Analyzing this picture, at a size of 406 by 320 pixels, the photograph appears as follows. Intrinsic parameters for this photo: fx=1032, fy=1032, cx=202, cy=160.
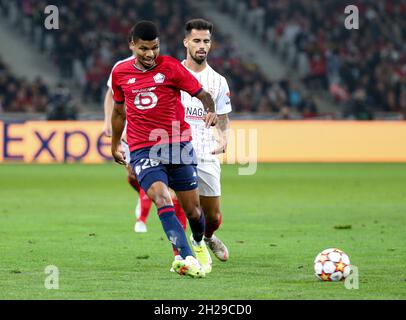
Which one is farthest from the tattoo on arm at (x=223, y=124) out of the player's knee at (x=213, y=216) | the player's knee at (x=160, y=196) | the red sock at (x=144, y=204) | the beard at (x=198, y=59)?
the red sock at (x=144, y=204)

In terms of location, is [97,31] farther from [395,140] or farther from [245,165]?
[395,140]

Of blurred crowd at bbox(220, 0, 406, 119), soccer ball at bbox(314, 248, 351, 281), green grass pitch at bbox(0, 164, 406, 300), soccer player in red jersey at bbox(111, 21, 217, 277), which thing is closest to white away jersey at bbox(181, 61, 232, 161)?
soccer player in red jersey at bbox(111, 21, 217, 277)

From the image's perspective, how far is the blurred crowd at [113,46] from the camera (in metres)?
31.3

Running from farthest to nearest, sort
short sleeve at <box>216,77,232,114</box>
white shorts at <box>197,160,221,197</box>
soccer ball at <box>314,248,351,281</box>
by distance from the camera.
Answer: short sleeve at <box>216,77,232,114</box> → white shorts at <box>197,160,221,197</box> → soccer ball at <box>314,248,351,281</box>

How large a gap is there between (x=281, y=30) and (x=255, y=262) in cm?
2720

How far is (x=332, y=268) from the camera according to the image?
27.2 feet

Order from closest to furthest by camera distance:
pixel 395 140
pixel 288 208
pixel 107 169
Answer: pixel 288 208 → pixel 107 169 → pixel 395 140

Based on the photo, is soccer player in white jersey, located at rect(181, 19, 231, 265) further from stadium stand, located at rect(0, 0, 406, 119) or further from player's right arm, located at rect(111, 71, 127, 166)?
stadium stand, located at rect(0, 0, 406, 119)

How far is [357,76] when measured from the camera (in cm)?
3325

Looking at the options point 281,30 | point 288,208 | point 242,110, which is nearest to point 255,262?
point 288,208

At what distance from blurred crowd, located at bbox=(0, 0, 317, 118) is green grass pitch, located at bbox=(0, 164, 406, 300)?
871 centimetres

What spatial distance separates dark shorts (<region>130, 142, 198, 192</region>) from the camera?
28.5 ft

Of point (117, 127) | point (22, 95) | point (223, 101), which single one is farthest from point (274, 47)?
point (117, 127)

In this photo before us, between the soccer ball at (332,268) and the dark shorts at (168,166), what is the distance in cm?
131
